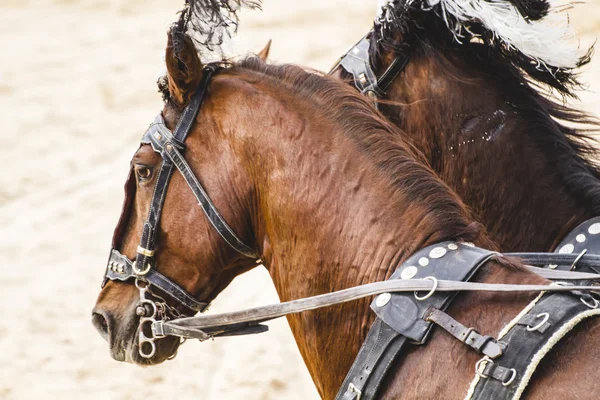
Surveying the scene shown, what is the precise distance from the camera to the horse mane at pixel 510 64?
315cm

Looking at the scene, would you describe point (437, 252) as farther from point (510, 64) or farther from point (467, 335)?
point (510, 64)

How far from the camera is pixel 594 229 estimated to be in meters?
2.86

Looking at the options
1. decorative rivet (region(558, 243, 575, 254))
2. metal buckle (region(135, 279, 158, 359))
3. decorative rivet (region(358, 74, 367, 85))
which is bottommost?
metal buckle (region(135, 279, 158, 359))

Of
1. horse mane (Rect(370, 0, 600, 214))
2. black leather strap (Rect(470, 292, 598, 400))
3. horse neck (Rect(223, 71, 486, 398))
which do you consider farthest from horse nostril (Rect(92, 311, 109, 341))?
horse mane (Rect(370, 0, 600, 214))

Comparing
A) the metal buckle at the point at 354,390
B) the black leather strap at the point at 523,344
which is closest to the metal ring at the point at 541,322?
the black leather strap at the point at 523,344

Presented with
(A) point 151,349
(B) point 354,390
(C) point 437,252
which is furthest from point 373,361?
(A) point 151,349

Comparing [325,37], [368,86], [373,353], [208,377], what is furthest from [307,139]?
[325,37]

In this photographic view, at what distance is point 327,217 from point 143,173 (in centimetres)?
62

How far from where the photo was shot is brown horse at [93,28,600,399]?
7.48 ft

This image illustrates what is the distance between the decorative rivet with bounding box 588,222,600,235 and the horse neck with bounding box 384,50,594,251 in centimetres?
12

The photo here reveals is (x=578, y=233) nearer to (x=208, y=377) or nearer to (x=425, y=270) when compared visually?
(x=425, y=270)

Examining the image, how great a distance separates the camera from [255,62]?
260cm

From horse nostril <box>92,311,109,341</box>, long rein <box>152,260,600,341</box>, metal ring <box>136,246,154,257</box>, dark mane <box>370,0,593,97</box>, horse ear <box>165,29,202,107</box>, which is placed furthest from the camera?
dark mane <box>370,0,593,97</box>

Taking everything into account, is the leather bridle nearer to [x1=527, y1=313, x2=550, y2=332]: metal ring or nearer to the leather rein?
the leather rein
